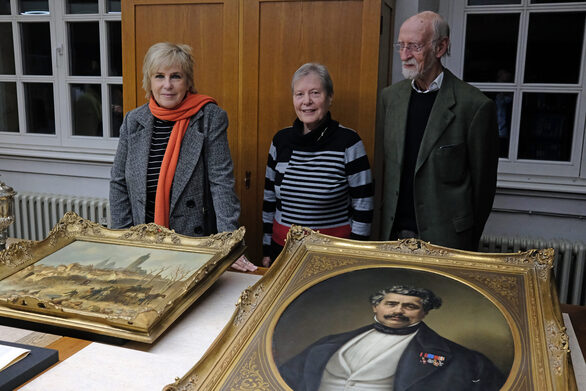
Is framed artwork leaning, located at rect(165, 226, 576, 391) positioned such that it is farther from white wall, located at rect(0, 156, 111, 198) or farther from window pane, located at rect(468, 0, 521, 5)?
white wall, located at rect(0, 156, 111, 198)

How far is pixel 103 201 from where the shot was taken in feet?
12.5

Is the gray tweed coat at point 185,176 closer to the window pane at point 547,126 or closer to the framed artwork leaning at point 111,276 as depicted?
the framed artwork leaning at point 111,276

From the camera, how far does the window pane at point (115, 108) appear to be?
157 inches

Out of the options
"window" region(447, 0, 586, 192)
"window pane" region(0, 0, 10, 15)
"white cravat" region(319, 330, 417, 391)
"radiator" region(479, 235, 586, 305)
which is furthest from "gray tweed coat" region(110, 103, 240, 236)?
"window pane" region(0, 0, 10, 15)

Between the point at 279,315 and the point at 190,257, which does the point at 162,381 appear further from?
the point at 190,257

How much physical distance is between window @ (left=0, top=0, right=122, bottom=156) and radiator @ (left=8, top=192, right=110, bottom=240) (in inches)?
15.8

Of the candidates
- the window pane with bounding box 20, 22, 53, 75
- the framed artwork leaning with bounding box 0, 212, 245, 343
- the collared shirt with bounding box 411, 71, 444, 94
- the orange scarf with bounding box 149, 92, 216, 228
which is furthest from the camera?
the window pane with bounding box 20, 22, 53, 75

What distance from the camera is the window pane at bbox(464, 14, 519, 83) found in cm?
314

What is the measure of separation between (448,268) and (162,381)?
2.25 ft

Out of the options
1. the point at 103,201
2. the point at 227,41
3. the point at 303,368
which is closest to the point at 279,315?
the point at 303,368

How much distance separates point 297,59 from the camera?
8.34ft

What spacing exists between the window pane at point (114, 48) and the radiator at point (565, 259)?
113 inches

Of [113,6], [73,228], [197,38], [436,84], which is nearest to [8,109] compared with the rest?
[113,6]

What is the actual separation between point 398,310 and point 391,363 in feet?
0.57
